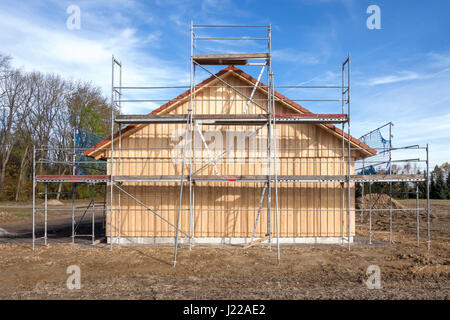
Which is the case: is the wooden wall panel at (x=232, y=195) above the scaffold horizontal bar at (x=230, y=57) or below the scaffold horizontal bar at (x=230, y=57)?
below

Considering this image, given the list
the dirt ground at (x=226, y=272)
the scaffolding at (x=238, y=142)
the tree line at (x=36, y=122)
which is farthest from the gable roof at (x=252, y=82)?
the tree line at (x=36, y=122)

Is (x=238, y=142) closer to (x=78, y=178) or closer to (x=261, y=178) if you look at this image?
(x=261, y=178)

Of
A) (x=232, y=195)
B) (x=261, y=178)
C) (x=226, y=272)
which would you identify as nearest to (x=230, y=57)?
(x=261, y=178)

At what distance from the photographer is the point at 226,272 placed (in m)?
8.44

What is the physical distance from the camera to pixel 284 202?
11.8 metres

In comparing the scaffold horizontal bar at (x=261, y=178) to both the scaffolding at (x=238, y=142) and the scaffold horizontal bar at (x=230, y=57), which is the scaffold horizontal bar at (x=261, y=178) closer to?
the scaffolding at (x=238, y=142)

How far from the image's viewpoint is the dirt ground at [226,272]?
6719mm

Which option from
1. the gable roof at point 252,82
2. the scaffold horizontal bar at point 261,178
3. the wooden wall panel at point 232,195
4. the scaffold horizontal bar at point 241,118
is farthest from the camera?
the wooden wall panel at point 232,195

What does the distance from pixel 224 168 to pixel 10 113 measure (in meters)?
33.2

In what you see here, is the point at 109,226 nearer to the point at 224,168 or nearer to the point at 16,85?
the point at 224,168

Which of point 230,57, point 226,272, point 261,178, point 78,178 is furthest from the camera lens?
point 230,57

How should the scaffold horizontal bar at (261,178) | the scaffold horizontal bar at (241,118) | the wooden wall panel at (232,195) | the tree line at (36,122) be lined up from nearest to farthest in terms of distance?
1. the scaffold horizontal bar at (261,178)
2. the scaffold horizontal bar at (241,118)
3. the wooden wall panel at (232,195)
4. the tree line at (36,122)

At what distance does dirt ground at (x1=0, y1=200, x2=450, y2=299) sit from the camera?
672 centimetres

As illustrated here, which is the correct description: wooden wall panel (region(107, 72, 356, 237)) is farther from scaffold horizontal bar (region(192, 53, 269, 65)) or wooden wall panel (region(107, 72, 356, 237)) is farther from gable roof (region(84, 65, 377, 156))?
scaffold horizontal bar (region(192, 53, 269, 65))
